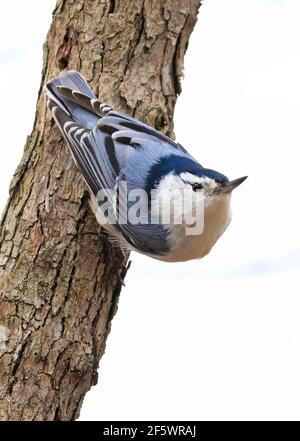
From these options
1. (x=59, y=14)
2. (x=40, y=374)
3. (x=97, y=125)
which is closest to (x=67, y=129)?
(x=97, y=125)

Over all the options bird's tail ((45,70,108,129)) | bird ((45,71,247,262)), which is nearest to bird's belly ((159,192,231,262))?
bird ((45,71,247,262))

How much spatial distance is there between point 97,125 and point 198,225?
0.50m

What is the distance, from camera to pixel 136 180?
12.7 ft

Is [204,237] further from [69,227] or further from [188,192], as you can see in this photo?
[69,227]

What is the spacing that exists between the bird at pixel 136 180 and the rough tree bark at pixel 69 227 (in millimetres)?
60

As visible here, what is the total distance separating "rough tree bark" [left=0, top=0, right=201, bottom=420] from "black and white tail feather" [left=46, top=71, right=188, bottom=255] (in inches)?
2.3

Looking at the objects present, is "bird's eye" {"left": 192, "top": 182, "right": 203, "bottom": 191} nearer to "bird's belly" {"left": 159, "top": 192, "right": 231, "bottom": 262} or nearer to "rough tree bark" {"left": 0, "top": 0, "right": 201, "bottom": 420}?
"bird's belly" {"left": 159, "top": 192, "right": 231, "bottom": 262}

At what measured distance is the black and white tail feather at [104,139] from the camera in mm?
3832

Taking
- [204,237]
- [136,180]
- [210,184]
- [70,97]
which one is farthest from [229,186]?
[70,97]

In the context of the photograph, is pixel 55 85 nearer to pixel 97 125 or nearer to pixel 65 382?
pixel 97 125

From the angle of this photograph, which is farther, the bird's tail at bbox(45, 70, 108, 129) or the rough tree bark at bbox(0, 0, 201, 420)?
the bird's tail at bbox(45, 70, 108, 129)

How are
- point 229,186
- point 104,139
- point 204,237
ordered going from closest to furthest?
point 229,186
point 204,237
point 104,139

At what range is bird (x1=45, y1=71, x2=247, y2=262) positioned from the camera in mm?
3797

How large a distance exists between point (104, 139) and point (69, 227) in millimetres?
371
